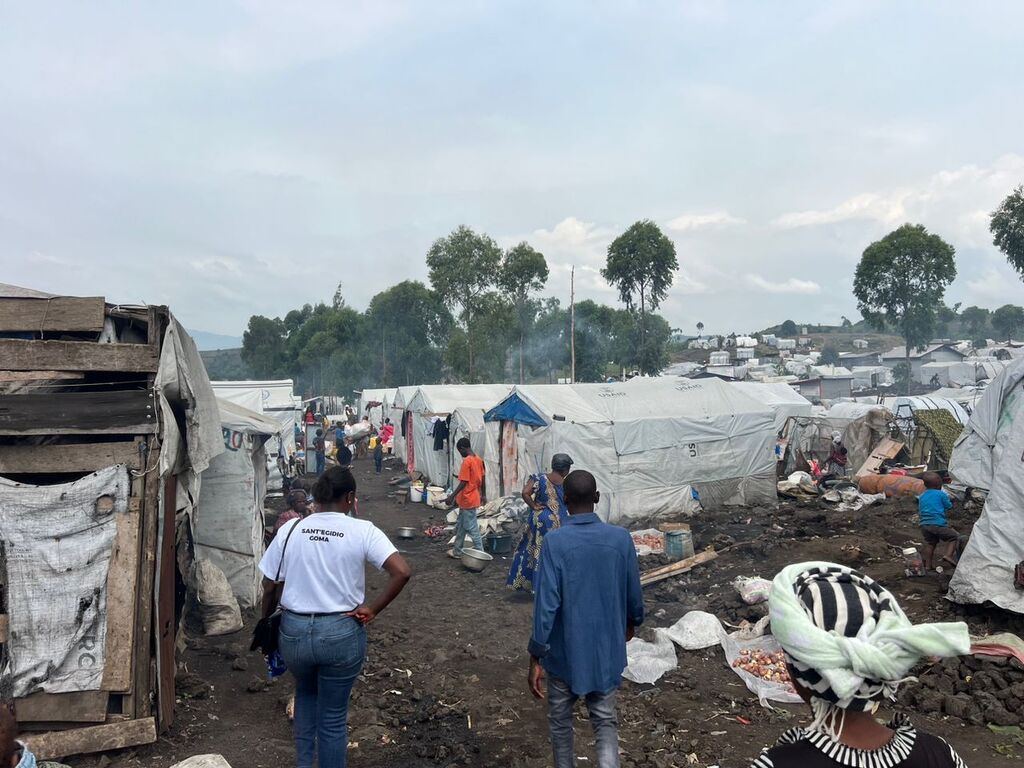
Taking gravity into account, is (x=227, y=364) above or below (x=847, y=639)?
above

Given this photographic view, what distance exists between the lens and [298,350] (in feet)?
217

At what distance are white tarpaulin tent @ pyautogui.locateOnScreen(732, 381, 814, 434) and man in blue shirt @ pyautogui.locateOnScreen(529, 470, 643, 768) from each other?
23.1 m

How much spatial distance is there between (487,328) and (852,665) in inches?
1568

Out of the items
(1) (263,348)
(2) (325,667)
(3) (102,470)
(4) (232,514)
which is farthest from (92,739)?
(1) (263,348)

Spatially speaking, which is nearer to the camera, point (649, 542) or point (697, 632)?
point (697, 632)

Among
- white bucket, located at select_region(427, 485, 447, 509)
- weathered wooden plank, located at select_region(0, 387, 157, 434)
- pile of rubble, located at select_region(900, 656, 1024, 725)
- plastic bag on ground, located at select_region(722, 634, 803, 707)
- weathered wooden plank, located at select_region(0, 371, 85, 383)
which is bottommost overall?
white bucket, located at select_region(427, 485, 447, 509)

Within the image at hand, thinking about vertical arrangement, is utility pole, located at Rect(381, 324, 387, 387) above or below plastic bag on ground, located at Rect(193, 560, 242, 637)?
above

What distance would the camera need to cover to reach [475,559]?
11.0 m

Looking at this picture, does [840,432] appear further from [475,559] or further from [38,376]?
[38,376]

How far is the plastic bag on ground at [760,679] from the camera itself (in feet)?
19.8

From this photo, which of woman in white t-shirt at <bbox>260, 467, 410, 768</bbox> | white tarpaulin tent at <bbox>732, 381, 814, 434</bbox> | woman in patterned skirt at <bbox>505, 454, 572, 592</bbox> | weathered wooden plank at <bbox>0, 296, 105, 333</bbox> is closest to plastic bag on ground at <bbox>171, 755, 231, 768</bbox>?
woman in white t-shirt at <bbox>260, 467, 410, 768</bbox>

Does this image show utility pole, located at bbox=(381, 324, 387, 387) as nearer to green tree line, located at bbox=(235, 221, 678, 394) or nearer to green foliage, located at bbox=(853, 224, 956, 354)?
green tree line, located at bbox=(235, 221, 678, 394)

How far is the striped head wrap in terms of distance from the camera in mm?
1656

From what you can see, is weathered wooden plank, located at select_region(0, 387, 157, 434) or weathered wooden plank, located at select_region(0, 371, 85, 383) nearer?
weathered wooden plank, located at select_region(0, 387, 157, 434)
